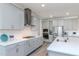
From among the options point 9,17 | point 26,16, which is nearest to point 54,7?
point 26,16

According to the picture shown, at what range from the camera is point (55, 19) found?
27.6 feet

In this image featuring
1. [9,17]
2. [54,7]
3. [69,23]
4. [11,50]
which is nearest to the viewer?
[11,50]

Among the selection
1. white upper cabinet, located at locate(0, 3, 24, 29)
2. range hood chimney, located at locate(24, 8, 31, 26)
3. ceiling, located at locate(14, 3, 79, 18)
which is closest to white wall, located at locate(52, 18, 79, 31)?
ceiling, located at locate(14, 3, 79, 18)

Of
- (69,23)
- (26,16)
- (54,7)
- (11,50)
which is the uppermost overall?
(54,7)

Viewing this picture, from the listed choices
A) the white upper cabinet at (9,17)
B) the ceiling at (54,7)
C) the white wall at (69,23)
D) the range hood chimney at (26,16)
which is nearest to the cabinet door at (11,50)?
the white upper cabinet at (9,17)

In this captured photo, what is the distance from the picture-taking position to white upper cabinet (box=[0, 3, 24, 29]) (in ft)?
10.0

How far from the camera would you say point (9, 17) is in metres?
3.41

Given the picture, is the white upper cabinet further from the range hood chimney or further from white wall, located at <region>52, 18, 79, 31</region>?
white wall, located at <region>52, 18, 79, 31</region>

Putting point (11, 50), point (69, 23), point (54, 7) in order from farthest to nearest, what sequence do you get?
point (69, 23), point (54, 7), point (11, 50)

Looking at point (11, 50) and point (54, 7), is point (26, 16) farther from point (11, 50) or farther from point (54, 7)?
point (11, 50)

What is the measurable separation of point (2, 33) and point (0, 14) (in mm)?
829

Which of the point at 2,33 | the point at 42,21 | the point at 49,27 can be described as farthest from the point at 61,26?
the point at 2,33

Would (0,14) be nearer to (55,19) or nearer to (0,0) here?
(0,0)

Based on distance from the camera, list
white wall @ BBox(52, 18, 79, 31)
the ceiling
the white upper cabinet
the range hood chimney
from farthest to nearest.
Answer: white wall @ BBox(52, 18, 79, 31) < the range hood chimney < the ceiling < the white upper cabinet
